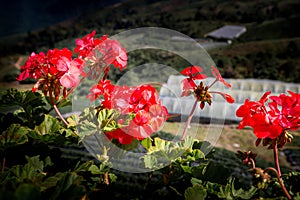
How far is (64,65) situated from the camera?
2.72 feet

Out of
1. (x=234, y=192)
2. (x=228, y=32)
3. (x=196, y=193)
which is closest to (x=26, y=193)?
(x=196, y=193)

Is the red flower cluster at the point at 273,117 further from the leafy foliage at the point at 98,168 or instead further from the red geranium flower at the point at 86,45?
the red geranium flower at the point at 86,45

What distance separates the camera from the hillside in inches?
281

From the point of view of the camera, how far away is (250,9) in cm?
981

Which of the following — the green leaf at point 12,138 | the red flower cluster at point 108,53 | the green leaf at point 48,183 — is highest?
the red flower cluster at point 108,53

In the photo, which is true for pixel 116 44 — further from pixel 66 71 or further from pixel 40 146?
pixel 40 146

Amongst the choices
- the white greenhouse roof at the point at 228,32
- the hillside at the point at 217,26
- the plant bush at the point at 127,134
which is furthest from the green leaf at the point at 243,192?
the white greenhouse roof at the point at 228,32

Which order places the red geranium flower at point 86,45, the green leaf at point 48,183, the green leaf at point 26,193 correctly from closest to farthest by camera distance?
the green leaf at point 26,193 → the green leaf at point 48,183 → the red geranium flower at point 86,45

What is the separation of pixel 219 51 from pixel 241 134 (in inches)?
151

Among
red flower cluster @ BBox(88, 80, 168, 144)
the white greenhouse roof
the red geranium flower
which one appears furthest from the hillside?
red flower cluster @ BBox(88, 80, 168, 144)

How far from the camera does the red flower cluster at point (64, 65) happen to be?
831mm

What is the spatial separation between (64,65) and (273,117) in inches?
18.9

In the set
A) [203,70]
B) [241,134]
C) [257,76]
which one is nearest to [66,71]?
→ [203,70]

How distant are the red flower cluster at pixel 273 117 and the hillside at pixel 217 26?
602 cm
